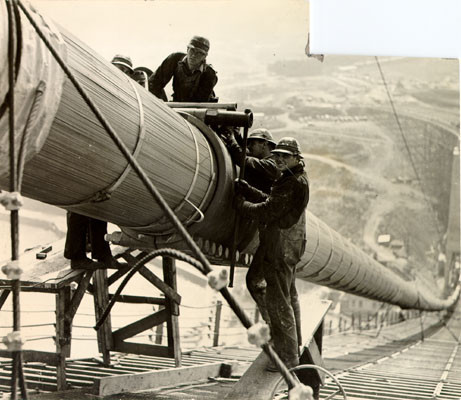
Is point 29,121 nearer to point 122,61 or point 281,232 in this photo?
point 281,232

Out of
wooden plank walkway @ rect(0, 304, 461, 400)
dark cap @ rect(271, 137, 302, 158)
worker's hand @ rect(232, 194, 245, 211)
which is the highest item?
dark cap @ rect(271, 137, 302, 158)

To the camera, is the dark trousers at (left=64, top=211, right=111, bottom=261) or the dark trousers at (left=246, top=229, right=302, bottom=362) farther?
the dark trousers at (left=64, top=211, right=111, bottom=261)

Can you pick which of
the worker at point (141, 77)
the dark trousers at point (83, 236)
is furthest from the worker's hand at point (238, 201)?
the worker at point (141, 77)

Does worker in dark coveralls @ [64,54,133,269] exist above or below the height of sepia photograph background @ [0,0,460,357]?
below

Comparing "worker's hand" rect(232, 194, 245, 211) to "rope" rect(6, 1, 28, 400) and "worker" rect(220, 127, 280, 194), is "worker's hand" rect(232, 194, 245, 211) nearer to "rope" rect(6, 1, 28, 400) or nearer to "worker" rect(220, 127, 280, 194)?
"worker" rect(220, 127, 280, 194)

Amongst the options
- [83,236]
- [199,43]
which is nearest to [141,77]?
[199,43]

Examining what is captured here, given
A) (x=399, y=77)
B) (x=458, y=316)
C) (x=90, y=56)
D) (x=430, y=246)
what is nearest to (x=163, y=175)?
(x=90, y=56)

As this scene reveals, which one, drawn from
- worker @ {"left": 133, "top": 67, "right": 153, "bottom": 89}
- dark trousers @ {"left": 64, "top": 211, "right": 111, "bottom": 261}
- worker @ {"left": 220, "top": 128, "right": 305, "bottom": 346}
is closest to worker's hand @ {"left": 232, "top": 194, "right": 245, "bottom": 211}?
worker @ {"left": 220, "top": 128, "right": 305, "bottom": 346}
